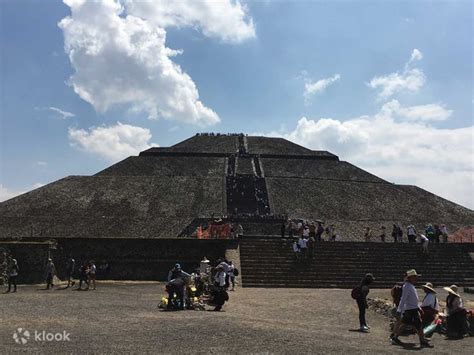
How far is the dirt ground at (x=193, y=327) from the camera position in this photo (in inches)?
301

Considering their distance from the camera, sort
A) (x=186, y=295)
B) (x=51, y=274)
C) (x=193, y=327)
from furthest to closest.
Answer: (x=51, y=274) < (x=186, y=295) < (x=193, y=327)

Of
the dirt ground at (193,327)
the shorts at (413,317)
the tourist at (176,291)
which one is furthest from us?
the tourist at (176,291)

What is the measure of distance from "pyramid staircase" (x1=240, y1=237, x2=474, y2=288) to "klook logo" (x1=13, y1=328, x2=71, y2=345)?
11.2 metres

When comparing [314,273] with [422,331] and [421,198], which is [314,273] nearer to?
[422,331]

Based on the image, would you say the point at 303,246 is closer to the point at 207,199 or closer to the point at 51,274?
the point at 51,274

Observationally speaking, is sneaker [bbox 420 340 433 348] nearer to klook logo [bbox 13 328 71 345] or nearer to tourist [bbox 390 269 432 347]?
tourist [bbox 390 269 432 347]

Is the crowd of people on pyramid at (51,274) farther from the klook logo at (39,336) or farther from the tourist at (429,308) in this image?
the tourist at (429,308)

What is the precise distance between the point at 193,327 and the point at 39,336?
292 centimetres

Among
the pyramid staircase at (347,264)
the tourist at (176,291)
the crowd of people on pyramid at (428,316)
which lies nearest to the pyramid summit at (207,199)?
the pyramid staircase at (347,264)

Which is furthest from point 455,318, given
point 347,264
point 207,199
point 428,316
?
point 207,199

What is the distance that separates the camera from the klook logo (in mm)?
7867

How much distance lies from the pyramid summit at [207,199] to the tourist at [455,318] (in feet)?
70.3

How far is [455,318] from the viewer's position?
31.3ft

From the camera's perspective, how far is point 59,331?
8.61 meters
